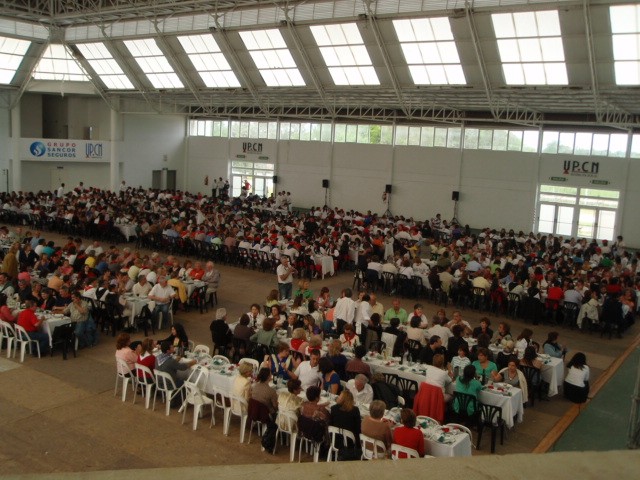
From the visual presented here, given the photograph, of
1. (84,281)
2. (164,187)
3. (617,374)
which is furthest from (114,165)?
(617,374)

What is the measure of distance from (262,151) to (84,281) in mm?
25184

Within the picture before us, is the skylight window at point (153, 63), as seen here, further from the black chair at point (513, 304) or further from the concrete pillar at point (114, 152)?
the black chair at point (513, 304)

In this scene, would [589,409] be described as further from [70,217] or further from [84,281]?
[70,217]

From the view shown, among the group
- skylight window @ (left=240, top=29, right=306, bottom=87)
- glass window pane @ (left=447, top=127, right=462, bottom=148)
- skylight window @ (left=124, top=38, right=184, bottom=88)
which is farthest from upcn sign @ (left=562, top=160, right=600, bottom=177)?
skylight window @ (left=124, top=38, right=184, bottom=88)

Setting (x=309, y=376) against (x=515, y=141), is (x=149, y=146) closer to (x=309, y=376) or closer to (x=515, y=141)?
(x=515, y=141)

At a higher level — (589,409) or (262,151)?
(262,151)

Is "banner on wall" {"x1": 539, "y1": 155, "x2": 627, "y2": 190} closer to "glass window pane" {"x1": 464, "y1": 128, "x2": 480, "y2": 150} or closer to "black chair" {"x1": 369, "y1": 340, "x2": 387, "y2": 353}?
"glass window pane" {"x1": 464, "y1": 128, "x2": 480, "y2": 150}

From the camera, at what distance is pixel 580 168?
2692cm

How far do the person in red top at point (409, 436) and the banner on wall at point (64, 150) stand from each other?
32.3m

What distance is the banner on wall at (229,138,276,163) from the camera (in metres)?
37.4

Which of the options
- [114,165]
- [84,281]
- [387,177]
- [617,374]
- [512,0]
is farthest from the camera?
[114,165]

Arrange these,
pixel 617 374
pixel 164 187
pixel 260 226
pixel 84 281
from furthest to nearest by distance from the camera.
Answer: pixel 164 187 < pixel 260 226 < pixel 84 281 < pixel 617 374

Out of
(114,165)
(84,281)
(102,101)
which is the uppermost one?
(102,101)

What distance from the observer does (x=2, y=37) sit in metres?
29.4
